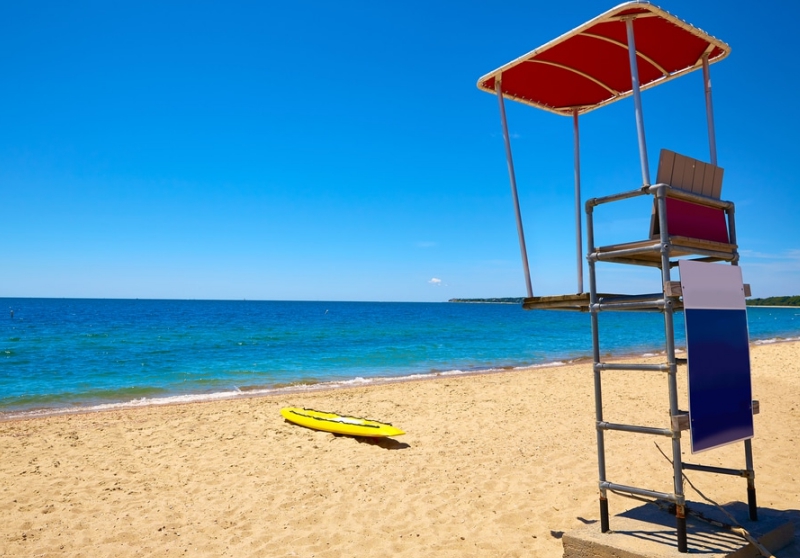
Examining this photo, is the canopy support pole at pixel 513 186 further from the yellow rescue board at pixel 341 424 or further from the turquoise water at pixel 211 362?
the turquoise water at pixel 211 362

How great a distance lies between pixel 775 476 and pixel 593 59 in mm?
4827

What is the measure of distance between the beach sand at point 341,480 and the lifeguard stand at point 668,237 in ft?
5.50

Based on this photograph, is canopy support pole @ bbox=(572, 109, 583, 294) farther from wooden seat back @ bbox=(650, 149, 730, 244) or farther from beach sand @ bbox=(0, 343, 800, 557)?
beach sand @ bbox=(0, 343, 800, 557)

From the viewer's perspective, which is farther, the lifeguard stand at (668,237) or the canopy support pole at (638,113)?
the canopy support pole at (638,113)

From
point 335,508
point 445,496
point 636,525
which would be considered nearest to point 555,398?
point 445,496

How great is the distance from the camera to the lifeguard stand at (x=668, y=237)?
3.12 m

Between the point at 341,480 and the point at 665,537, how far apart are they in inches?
156

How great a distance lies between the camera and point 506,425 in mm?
9070

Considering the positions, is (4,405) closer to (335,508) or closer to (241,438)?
(241,438)

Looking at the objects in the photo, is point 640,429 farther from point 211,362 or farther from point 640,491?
point 211,362

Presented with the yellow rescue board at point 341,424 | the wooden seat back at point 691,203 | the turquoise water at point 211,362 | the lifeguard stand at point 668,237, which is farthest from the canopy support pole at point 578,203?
the turquoise water at point 211,362

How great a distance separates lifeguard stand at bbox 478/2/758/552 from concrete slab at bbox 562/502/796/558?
12 centimetres

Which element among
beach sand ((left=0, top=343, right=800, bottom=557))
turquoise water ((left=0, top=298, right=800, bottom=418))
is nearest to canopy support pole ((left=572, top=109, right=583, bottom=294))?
beach sand ((left=0, top=343, right=800, bottom=557))

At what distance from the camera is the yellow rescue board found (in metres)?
8.24
